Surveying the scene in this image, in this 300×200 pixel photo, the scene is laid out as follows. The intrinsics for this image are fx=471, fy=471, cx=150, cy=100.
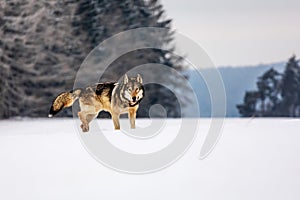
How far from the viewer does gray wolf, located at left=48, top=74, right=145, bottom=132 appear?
Answer: 4473 millimetres

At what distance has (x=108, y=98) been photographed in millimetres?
4578

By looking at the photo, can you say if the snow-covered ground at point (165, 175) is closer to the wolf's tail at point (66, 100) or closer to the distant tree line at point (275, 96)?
the wolf's tail at point (66, 100)

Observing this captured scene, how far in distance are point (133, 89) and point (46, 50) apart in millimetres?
18607

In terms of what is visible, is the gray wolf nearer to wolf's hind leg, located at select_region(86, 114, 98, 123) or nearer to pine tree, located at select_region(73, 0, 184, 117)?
wolf's hind leg, located at select_region(86, 114, 98, 123)

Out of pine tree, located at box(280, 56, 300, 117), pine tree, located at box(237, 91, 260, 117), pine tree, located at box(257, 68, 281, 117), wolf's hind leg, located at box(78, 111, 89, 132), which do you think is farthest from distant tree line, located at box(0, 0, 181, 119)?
wolf's hind leg, located at box(78, 111, 89, 132)

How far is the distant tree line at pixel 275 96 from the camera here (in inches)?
1325

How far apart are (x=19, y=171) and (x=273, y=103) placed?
1224 inches

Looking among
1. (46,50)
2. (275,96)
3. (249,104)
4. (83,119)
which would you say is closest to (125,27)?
(46,50)

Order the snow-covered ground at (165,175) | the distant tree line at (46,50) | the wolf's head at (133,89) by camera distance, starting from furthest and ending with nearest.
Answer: the distant tree line at (46,50)
the wolf's head at (133,89)
the snow-covered ground at (165,175)

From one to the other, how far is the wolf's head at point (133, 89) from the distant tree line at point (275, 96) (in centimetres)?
2815

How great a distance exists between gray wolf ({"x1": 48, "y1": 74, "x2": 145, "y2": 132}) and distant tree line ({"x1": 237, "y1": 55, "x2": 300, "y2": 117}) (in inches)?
1103

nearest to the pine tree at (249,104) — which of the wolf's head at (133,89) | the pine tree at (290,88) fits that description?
the pine tree at (290,88)

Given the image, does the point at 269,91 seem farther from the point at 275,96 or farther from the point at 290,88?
the point at 290,88

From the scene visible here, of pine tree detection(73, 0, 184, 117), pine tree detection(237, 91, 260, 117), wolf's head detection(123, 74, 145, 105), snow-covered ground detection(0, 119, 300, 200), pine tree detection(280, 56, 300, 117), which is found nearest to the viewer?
snow-covered ground detection(0, 119, 300, 200)
